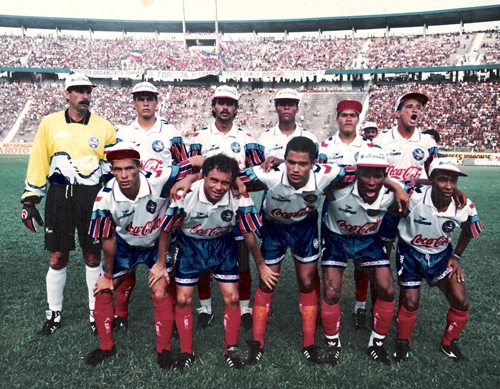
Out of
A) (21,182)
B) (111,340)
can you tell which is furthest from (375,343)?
(21,182)

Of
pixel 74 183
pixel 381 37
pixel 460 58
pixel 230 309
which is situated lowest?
pixel 230 309

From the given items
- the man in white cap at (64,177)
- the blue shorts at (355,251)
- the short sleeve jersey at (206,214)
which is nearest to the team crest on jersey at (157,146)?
the man in white cap at (64,177)

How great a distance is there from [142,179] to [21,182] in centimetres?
1446

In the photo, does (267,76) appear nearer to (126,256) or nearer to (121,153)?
(126,256)

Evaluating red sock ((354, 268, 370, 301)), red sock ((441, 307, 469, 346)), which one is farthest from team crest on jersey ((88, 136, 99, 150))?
red sock ((441, 307, 469, 346))

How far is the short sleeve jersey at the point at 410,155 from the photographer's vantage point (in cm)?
→ 498

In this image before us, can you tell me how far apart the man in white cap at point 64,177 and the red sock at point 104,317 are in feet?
1.66

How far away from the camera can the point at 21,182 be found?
15734mm

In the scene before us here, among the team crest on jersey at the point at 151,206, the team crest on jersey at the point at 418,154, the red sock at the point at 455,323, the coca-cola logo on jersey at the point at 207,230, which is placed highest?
the team crest on jersey at the point at 418,154

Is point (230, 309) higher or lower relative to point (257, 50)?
lower

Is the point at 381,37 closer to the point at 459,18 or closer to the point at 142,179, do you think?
the point at 459,18

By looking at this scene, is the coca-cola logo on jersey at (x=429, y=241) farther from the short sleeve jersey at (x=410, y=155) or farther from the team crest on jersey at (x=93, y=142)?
the team crest on jersey at (x=93, y=142)

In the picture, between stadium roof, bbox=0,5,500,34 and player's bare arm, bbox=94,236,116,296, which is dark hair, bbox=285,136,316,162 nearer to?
player's bare arm, bbox=94,236,116,296

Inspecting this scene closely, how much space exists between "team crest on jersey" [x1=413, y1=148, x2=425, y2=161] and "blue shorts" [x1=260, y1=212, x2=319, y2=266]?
1767mm
